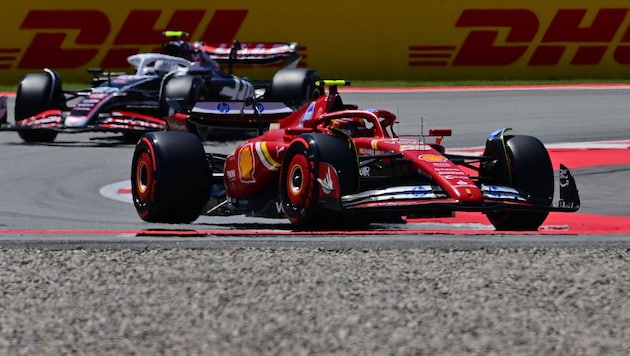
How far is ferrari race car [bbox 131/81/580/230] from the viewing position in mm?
8852

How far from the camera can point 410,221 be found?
412 inches

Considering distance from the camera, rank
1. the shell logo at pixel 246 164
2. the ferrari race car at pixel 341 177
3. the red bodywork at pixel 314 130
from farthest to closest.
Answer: the shell logo at pixel 246 164 → the red bodywork at pixel 314 130 → the ferrari race car at pixel 341 177

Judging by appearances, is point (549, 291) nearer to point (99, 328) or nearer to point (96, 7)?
point (99, 328)

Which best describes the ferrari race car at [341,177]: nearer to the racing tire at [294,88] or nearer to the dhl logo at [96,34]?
the racing tire at [294,88]

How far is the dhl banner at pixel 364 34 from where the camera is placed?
24.2 metres

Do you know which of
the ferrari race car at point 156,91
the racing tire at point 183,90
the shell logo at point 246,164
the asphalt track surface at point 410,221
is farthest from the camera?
the racing tire at point 183,90

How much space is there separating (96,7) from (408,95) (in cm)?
599

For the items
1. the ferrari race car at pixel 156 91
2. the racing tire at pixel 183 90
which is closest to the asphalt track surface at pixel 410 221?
the ferrari race car at pixel 156 91

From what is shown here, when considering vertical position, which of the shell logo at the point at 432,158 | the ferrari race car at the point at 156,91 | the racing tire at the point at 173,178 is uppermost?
the ferrari race car at the point at 156,91

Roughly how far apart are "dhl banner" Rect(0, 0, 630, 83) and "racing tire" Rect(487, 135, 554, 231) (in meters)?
15.1

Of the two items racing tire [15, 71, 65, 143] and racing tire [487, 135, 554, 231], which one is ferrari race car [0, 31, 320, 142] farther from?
racing tire [487, 135, 554, 231]

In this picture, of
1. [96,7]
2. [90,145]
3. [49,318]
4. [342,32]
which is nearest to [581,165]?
[90,145]

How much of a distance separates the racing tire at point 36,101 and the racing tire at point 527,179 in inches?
365

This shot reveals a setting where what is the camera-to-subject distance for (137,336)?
5465 millimetres
